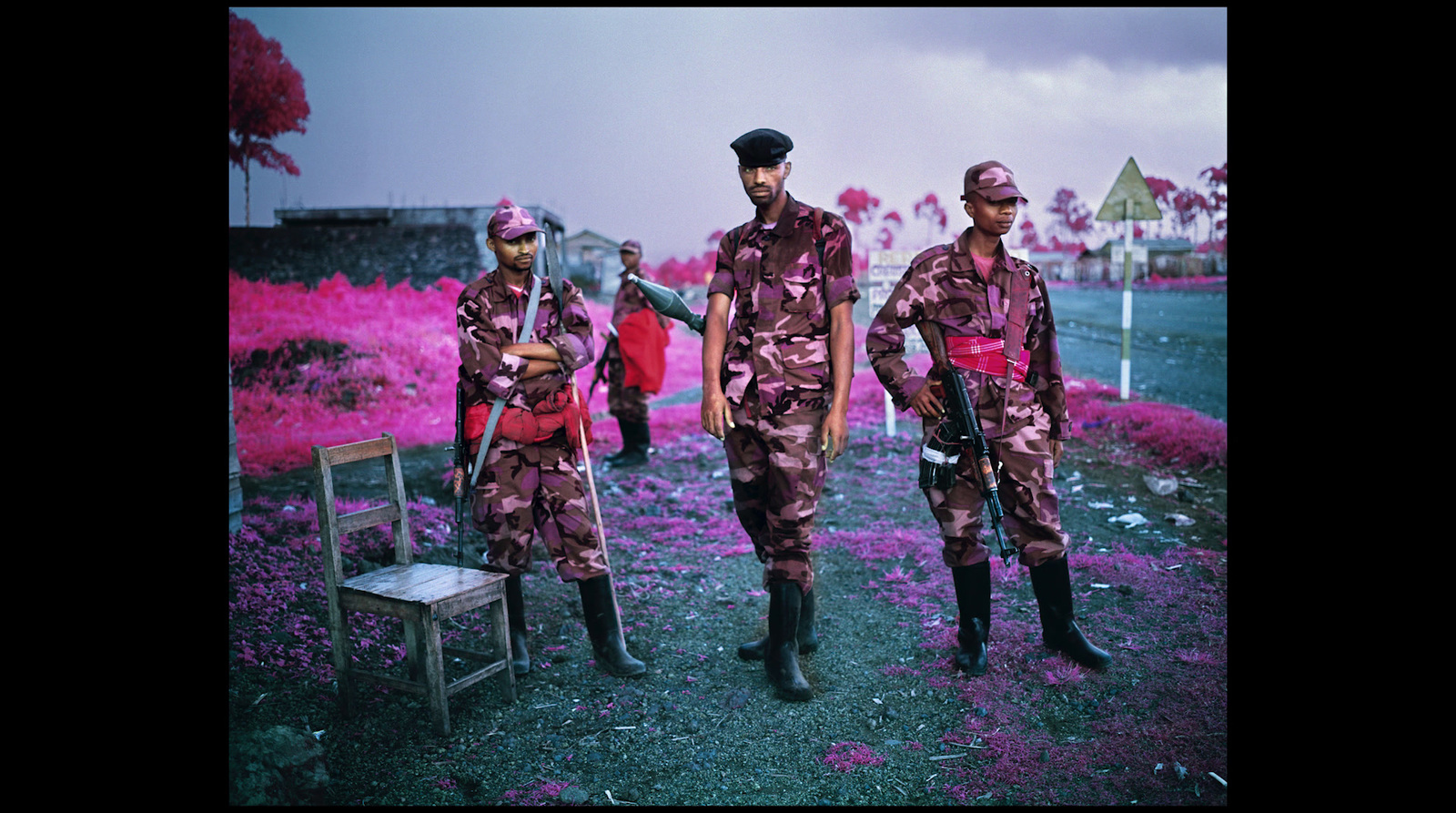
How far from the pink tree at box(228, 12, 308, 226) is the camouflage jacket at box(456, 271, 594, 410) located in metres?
5.99

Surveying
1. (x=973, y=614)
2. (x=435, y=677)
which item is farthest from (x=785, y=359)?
(x=435, y=677)

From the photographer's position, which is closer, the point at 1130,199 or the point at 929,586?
the point at 929,586

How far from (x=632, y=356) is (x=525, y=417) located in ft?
14.6

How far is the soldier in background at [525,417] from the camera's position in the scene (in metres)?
3.66

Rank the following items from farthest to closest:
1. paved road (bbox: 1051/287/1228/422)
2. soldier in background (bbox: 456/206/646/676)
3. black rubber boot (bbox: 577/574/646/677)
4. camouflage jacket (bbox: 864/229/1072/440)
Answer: paved road (bbox: 1051/287/1228/422) → black rubber boot (bbox: 577/574/646/677) → soldier in background (bbox: 456/206/646/676) → camouflage jacket (bbox: 864/229/1072/440)

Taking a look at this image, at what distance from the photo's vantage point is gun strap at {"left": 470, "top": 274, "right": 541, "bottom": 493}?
3.63 m

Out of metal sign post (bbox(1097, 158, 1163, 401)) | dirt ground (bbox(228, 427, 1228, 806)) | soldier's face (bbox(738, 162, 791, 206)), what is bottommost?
dirt ground (bbox(228, 427, 1228, 806))

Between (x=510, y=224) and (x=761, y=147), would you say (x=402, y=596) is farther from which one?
(x=761, y=147)

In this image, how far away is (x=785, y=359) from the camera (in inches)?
136

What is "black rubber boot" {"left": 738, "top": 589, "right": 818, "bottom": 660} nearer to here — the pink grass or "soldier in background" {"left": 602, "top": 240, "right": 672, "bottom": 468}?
the pink grass

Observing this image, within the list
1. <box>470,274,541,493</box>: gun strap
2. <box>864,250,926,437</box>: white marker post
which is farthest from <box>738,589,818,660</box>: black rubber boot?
<box>864,250,926,437</box>: white marker post

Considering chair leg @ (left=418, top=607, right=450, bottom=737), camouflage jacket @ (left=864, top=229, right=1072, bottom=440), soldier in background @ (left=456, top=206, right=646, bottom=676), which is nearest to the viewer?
chair leg @ (left=418, top=607, right=450, bottom=737)

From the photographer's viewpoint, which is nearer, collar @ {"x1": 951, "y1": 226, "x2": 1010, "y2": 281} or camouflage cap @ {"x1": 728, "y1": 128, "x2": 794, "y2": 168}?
camouflage cap @ {"x1": 728, "y1": 128, "x2": 794, "y2": 168}

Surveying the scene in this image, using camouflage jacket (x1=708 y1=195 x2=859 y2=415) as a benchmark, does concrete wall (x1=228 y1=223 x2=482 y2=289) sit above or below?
above
